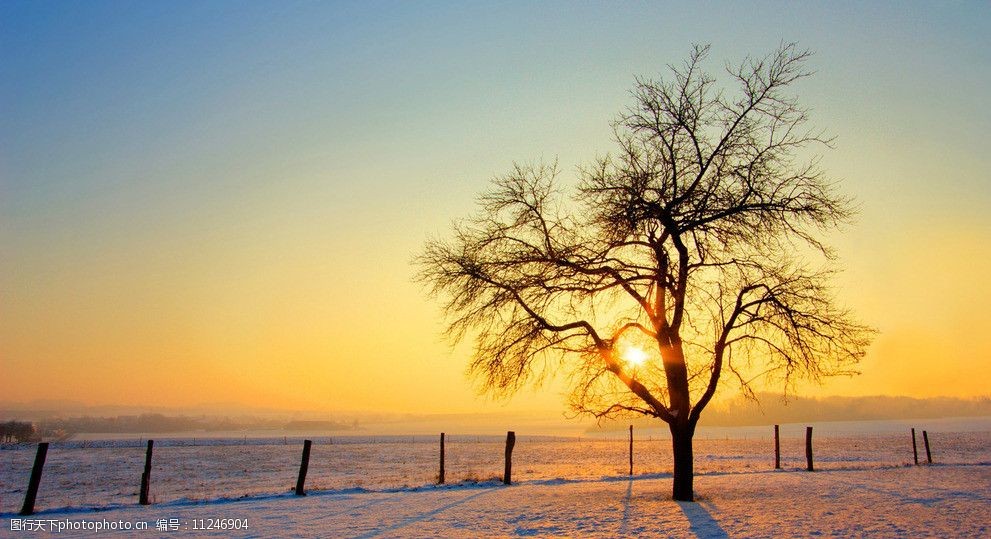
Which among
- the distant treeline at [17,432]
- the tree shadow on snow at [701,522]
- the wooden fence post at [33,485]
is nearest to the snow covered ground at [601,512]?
the tree shadow on snow at [701,522]

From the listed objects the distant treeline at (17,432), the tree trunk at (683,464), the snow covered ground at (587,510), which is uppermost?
the tree trunk at (683,464)

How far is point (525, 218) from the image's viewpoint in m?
17.2

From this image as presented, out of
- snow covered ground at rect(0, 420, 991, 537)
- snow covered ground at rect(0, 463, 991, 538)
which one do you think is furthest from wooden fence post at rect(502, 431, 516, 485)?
snow covered ground at rect(0, 463, 991, 538)

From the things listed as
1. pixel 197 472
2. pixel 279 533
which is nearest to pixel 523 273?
pixel 279 533

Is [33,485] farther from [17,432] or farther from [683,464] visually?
[17,432]

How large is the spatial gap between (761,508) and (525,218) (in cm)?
929

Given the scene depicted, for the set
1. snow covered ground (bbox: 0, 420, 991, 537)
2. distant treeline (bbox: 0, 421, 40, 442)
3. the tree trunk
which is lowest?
distant treeline (bbox: 0, 421, 40, 442)

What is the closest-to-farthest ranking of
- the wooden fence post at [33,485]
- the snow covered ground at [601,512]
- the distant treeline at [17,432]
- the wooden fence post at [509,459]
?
the snow covered ground at [601,512], the wooden fence post at [33,485], the wooden fence post at [509,459], the distant treeline at [17,432]

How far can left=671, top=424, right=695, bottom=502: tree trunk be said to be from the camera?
15.5 metres

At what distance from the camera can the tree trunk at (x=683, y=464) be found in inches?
610

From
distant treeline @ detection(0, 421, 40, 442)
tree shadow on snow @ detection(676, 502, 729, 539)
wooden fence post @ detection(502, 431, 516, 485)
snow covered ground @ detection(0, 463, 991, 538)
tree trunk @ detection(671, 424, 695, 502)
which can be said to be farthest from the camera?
distant treeline @ detection(0, 421, 40, 442)

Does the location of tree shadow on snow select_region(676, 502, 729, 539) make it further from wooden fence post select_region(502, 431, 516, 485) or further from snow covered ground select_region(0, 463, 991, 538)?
wooden fence post select_region(502, 431, 516, 485)

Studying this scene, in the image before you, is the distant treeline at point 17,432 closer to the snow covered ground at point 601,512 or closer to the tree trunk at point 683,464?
the snow covered ground at point 601,512

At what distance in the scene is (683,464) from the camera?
15.7 m
